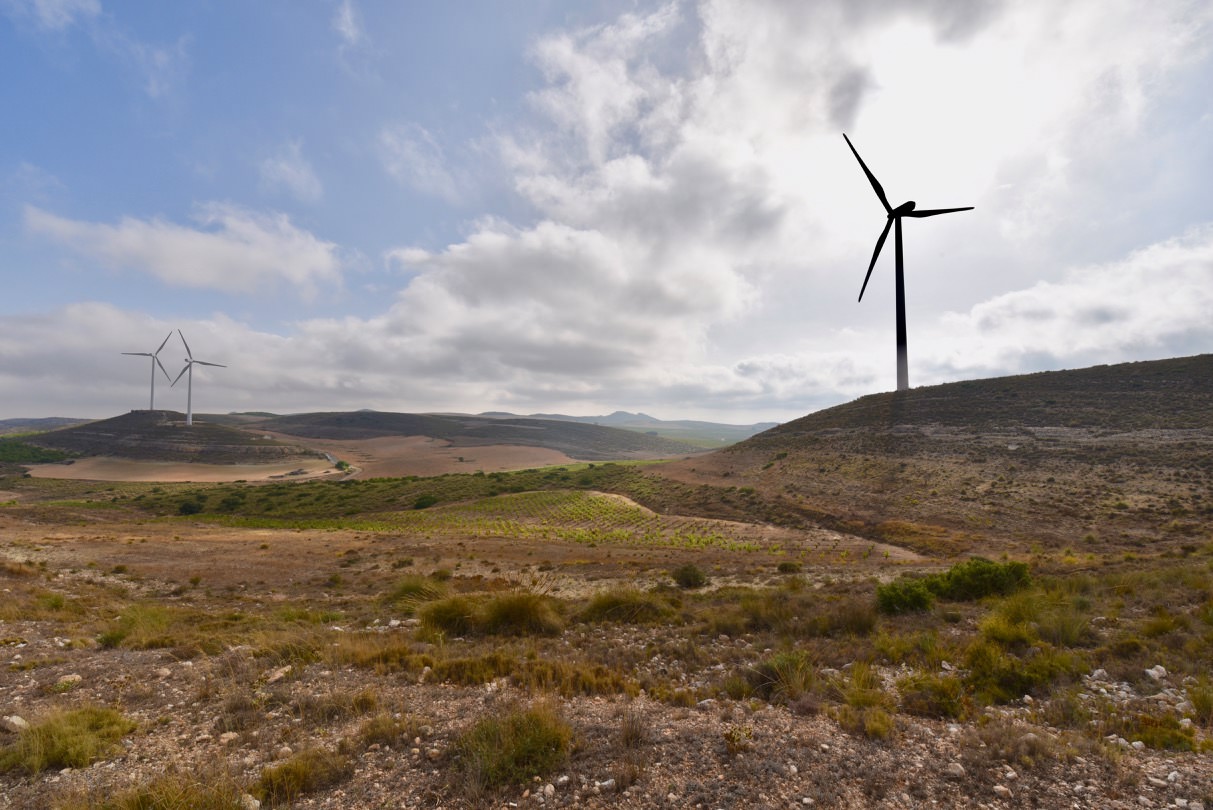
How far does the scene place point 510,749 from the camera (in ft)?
19.8

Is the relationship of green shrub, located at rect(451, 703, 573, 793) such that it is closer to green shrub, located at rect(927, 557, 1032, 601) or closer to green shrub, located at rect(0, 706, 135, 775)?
green shrub, located at rect(0, 706, 135, 775)

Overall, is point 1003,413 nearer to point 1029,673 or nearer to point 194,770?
point 1029,673

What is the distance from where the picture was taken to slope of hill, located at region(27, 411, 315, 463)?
385ft

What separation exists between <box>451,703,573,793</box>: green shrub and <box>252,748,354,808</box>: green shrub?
1385mm

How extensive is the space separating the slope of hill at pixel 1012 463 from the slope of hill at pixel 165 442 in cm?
11001

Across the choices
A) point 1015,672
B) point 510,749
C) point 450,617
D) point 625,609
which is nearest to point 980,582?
point 1015,672

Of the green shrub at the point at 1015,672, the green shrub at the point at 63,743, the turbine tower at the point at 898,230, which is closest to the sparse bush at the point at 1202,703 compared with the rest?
the green shrub at the point at 1015,672

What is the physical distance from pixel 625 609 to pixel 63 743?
35.4ft

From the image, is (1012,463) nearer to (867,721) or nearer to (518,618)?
(867,721)

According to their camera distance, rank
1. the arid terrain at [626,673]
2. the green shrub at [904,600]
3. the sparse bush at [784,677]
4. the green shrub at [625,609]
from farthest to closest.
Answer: the green shrub at [625,609], the green shrub at [904,600], the sparse bush at [784,677], the arid terrain at [626,673]

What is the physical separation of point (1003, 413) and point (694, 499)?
3562 centimetres

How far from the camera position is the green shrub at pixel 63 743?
5949 millimetres

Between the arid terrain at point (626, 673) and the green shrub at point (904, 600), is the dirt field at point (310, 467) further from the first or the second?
the green shrub at point (904, 600)

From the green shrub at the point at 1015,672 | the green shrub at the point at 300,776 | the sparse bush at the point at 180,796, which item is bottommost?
the green shrub at the point at 1015,672
